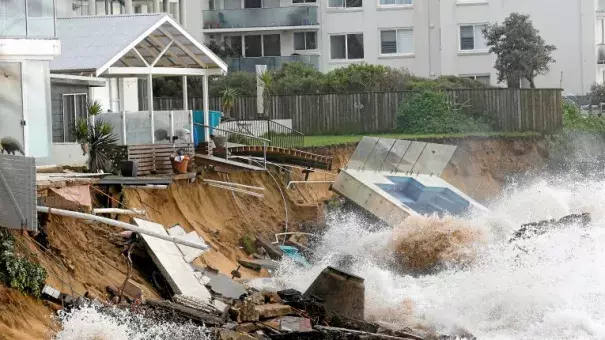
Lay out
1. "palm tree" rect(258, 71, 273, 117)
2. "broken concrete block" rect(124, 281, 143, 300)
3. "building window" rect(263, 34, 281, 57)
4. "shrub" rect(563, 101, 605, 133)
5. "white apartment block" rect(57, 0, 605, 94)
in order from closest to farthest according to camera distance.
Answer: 1. "broken concrete block" rect(124, 281, 143, 300)
2. "palm tree" rect(258, 71, 273, 117)
3. "shrub" rect(563, 101, 605, 133)
4. "white apartment block" rect(57, 0, 605, 94)
5. "building window" rect(263, 34, 281, 57)

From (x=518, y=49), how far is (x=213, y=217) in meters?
28.5

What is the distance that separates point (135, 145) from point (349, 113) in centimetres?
2274

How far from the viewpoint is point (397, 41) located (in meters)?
65.9

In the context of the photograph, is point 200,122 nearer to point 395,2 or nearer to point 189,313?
point 189,313

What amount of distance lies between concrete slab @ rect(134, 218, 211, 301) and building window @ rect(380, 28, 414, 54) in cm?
3921

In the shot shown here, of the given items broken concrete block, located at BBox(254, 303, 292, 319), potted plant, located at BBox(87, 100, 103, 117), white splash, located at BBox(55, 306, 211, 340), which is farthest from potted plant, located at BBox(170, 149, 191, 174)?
white splash, located at BBox(55, 306, 211, 340)

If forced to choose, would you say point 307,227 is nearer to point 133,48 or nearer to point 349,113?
point 133,48

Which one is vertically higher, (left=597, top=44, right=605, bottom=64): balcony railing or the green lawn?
(left=597, top=44, right=605, bottom=64): balcony railing

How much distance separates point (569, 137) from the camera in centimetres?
5488

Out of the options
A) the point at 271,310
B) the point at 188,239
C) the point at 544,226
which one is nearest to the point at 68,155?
the point at 188,239

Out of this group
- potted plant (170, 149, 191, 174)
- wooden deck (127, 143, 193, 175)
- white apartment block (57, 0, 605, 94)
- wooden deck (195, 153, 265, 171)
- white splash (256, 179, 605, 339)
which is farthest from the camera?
white apartment block (57, 0, 605, 94)

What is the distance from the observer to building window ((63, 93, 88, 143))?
1320 inches

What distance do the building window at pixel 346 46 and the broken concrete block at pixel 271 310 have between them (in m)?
40.7

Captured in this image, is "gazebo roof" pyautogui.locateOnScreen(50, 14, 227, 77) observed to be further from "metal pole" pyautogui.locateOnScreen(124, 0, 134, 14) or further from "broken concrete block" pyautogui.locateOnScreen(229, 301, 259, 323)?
"metal pole" pyautogui.locateOnScreen(124, 0, 134, 14)
